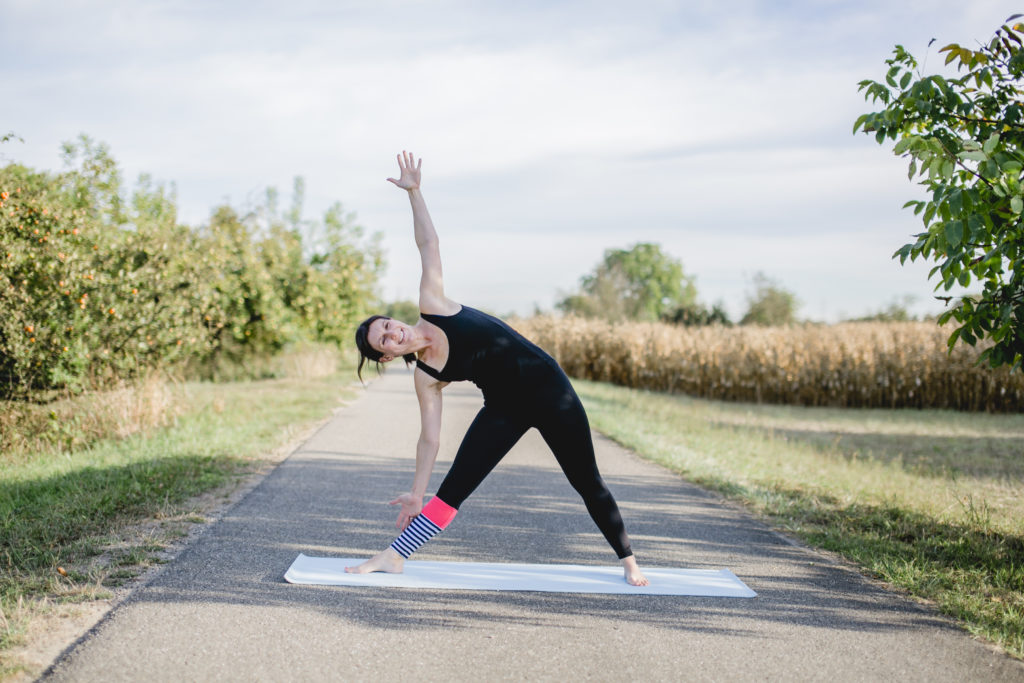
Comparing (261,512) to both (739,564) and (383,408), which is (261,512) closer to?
(739,564)

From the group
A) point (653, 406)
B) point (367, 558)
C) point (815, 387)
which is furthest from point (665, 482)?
A: point (815, 387)

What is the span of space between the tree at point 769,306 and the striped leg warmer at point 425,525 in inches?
1703

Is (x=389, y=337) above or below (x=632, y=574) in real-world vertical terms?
above

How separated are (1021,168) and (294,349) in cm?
2096

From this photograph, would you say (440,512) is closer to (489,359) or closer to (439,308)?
(489,359)

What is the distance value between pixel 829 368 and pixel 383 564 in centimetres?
1970

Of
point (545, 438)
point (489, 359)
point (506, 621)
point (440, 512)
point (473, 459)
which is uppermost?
point (489, 359)

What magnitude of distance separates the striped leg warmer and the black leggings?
5cm

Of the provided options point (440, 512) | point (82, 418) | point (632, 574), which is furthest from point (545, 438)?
point (82, 418)

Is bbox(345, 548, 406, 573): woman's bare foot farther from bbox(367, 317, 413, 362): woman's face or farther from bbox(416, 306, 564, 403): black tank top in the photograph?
bbox(367, 317, 413, 362): woman's face

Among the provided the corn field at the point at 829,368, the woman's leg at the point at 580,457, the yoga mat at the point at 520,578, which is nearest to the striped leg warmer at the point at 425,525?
the yoga mat at the point at 520,578

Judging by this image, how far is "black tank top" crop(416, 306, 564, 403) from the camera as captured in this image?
4297 millimetres

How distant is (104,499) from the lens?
6.16m

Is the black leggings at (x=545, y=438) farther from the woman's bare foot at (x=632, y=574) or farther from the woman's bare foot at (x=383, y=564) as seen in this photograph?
the woman's bare foot at (x=383, y=564)
